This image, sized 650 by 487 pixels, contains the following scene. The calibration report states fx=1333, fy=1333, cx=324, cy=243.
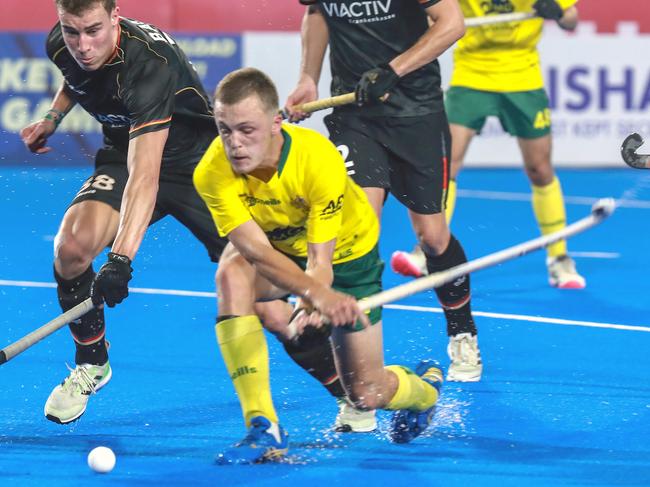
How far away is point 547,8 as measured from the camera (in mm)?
6973

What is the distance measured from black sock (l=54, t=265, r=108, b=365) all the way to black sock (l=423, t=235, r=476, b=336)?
135 centimetres

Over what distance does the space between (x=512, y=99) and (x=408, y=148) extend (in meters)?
2.13

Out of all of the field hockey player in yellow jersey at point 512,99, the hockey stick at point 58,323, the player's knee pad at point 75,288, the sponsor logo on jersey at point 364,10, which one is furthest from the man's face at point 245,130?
the field hockey player in yellow jersey at point 512,99

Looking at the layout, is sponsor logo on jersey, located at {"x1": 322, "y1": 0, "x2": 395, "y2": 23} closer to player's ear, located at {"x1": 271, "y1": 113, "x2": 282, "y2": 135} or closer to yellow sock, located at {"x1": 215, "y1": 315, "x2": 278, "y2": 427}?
player's ear, located at {"x1": 271, "y1": 113, "x2": 282, "y2": 135}

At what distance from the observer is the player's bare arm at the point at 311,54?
207 inches

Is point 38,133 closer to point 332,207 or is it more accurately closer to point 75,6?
Answer: point 75,6

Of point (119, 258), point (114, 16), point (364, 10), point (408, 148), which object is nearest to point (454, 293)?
point (408, 148)

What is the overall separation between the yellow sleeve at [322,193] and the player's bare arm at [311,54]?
126 centimetres

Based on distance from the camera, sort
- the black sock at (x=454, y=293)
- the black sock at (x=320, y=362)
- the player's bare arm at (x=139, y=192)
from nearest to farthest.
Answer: the player's bare arm at (x=139, y=192)
the black sock at (x=320, y=362)
the black sock at (x=454, y=293)

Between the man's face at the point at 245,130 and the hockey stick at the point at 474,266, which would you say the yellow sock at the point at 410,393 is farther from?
the man's face at the point at 245,130

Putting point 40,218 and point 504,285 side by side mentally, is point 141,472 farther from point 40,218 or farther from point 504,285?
point 40,218

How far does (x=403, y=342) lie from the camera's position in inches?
230

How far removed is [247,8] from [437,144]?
6.82 meters

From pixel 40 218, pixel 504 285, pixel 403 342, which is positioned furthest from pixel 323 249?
pixel 40 218
